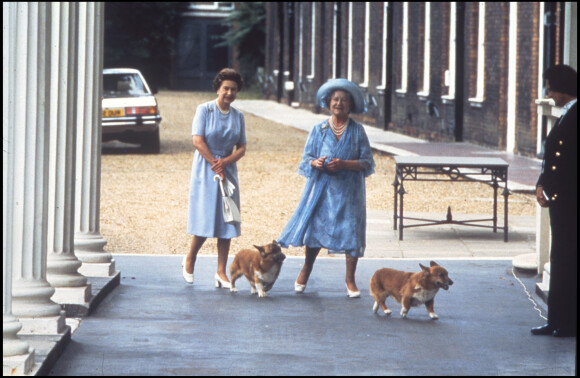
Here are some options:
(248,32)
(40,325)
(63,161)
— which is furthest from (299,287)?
(248,32)

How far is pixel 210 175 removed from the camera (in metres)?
9.04

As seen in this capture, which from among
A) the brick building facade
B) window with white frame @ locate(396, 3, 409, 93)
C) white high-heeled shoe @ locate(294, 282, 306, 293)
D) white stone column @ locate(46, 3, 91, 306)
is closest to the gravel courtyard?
white high-heeled shoe @ locate(294, 282, 306, 293)

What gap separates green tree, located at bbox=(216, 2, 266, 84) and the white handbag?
54974 millimetres

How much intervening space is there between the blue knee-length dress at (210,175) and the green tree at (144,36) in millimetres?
55007

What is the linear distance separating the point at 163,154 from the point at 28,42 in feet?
57.8

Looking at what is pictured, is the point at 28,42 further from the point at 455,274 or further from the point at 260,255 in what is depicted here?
the point at 455,274

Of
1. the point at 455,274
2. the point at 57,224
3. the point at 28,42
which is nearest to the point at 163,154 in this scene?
the point at 455,274

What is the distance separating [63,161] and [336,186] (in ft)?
6.65

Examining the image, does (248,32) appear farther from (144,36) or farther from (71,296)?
(71,296)

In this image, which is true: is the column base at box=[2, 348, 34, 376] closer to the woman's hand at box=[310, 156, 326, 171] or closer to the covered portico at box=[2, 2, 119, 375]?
the covered portico at box=[2, 2, 119, 375]

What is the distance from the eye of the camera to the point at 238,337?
279 inches

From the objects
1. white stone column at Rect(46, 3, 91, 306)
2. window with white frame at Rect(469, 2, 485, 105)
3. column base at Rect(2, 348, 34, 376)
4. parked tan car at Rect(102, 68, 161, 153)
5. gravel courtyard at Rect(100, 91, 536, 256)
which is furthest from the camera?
window with white frame at Rect(469, 2, 485, 105)

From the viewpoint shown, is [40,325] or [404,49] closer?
[40,325]

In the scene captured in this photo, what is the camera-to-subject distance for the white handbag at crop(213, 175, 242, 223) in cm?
895
